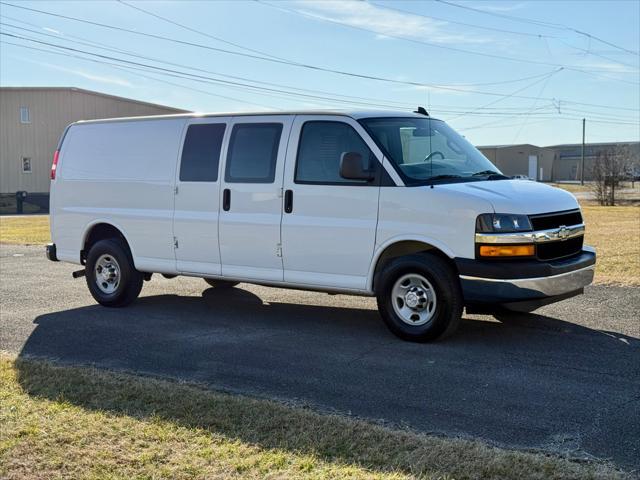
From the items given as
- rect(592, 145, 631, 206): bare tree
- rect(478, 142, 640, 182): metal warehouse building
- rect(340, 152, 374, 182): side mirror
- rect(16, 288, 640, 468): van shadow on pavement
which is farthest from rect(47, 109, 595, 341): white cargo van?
rect(478, 142, 640, 182): metal warehouse building

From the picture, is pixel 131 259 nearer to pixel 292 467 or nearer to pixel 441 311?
pixel 441 311

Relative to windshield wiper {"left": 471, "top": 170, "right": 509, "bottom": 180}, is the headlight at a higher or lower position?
lower

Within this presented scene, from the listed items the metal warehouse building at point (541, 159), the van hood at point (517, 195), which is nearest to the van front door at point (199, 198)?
the van hood at point (517, 195)

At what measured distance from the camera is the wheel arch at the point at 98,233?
915 cm

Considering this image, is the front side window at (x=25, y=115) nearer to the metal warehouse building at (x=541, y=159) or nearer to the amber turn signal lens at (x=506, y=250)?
the amber turn signal lens at (x=506, y=250)

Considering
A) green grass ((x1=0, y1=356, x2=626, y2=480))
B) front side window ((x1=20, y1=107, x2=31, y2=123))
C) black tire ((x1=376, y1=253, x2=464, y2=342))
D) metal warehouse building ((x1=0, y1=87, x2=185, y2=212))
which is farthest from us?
front side window ((x1=20, y1=107, x2=31, y2=123))

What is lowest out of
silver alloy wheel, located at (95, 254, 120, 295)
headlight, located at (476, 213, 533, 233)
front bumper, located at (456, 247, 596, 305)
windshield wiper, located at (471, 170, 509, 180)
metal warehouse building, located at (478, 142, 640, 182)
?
silver alloy wheel, located at (95, 254, 120, 295)

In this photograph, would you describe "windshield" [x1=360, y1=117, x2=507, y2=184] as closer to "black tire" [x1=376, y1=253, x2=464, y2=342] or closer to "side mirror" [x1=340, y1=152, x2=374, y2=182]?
"side mirror" [x1=340, y1=152, x2=374, y2=182]

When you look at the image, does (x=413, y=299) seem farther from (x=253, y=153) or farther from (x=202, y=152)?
(x=202, y=152)

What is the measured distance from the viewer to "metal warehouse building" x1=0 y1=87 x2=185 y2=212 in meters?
44.8

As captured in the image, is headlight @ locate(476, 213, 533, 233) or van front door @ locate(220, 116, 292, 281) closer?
headlight @ locate(476, 213, 533, 233)

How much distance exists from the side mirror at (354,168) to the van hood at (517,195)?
0.70 m

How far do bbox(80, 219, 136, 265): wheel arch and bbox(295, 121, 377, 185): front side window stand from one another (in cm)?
278

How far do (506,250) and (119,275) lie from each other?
4858mm
